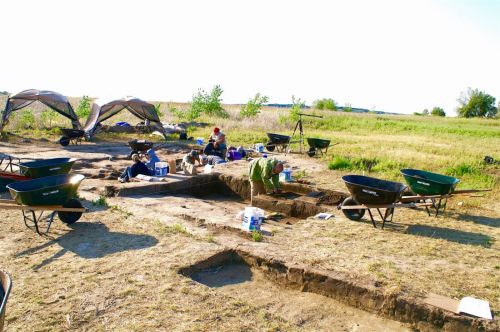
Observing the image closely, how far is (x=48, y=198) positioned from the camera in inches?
233

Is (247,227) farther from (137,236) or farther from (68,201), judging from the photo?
(68,201)

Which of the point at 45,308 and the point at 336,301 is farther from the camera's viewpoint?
the point at 336,301

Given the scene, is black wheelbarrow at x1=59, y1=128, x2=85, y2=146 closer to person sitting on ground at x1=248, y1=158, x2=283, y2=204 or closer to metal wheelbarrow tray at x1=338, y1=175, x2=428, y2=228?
person sitting on ground at x1=248, y1=158, x2=283, y2=204

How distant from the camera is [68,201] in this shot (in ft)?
20.9

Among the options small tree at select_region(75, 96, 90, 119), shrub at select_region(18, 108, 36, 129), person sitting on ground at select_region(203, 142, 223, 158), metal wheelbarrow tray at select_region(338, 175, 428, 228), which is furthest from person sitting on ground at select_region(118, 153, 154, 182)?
small tree at select_region(75, 96, 90, 119)

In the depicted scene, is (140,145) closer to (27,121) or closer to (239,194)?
(239,194)

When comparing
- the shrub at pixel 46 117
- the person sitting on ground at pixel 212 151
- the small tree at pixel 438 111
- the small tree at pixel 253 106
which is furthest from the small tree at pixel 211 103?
the small tree at pixel 438 111

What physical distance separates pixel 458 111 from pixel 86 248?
66.5 m

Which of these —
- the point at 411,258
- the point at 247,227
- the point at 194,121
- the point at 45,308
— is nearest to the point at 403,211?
the point at 411,258

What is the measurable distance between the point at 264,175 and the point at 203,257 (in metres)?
3.47

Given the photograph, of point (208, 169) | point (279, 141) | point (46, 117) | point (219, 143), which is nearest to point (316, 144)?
point (279, 141)

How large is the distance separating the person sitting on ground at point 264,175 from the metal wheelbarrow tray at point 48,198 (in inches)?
140

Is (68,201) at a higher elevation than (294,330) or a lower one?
higher

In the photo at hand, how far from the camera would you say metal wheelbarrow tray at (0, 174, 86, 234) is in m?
5.75
